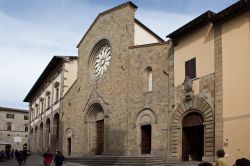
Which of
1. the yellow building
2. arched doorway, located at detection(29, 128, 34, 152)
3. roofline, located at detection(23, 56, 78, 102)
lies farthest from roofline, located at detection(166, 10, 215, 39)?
arched doorway, located at detection(29, 128, 34, 152)

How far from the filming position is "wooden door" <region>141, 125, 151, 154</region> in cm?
2398

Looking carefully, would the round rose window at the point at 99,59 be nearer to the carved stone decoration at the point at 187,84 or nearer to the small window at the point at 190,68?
the small window at the point at 190,68

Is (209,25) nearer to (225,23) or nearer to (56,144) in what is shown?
(225,23)

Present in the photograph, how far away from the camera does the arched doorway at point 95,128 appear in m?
29.3

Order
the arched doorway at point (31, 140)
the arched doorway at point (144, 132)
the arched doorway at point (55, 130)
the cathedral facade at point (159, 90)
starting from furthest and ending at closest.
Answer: the arched doorway at point (31, 140) → the arched doorway at point (55, 130) → the arched doorway at point (144, 132) → the cathedral facade at point (159, 90)

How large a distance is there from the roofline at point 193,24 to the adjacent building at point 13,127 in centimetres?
5277

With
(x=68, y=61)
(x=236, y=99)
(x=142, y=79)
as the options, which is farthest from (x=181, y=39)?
(x=68, y=61)

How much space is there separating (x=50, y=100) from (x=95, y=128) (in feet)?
39.3

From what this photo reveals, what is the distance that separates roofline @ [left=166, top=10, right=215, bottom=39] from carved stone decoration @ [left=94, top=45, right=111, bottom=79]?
7.99 meters

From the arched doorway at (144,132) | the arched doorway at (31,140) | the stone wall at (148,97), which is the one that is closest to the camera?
the stone wall at (148,97)

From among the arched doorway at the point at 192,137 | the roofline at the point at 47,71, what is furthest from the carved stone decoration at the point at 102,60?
the arched doorway at the point at 192,137

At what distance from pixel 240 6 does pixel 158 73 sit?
7133mm

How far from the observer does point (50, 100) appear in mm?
40938

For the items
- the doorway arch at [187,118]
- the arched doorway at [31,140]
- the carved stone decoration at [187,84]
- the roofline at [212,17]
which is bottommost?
the arched doorway at [31,140]
